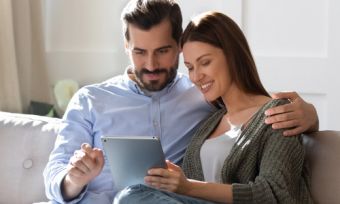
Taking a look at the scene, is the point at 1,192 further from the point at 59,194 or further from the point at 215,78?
the point at 215,78

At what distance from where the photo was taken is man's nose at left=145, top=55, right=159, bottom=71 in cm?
173

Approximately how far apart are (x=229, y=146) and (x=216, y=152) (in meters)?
0.04

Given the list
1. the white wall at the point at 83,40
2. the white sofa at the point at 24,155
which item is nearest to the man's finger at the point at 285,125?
the white sofa at the point at 24,155

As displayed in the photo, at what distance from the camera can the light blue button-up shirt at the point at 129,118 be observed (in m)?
1.76

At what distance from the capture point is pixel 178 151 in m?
1.78

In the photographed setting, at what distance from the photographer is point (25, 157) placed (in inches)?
77.1

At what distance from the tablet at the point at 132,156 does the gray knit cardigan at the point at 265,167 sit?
206 millimetres

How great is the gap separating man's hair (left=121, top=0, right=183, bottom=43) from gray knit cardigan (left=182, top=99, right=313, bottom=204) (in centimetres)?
40

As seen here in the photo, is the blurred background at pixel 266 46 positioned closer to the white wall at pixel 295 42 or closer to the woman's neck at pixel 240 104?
the white wall at pixel 295 42

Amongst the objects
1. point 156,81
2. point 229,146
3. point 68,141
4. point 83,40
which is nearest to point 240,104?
point 229,146

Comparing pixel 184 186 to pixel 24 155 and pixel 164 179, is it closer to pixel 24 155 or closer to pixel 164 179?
pixel 164 179

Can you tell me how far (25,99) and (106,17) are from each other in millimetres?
506

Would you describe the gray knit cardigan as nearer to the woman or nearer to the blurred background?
the woman

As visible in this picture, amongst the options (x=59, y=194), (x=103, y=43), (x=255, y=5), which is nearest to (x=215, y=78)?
(x=59, y=194)
